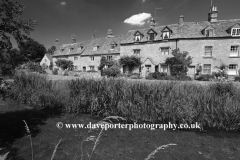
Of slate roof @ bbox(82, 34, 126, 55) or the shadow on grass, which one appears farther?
slate roof @ bbox(82, 34, 126, 55)

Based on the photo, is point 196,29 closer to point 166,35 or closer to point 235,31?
point 166,35

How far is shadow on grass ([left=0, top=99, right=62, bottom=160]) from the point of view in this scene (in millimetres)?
3082

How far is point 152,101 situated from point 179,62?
18.4 m

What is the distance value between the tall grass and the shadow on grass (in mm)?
851

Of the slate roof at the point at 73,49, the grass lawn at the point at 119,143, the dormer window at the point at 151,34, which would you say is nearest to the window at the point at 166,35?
the dormer window at the point at 151,34

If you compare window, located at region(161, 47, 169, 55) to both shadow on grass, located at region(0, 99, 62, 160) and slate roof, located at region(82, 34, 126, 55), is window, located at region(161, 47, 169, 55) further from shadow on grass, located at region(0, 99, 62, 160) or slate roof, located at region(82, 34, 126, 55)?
shadow on grass, located at region(0, 99, 62, 160)

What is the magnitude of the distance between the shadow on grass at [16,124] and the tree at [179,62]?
781 inches

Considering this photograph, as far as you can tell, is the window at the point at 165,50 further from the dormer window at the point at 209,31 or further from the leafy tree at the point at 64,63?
the leafy tree at the point at 64,63

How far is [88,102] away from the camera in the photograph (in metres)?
5.70

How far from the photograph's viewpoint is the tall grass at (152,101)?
4539mm

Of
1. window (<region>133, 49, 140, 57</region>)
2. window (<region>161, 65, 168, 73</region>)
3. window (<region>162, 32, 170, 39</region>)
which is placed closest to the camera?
window (<region>162, 32, 170, 39</region>)

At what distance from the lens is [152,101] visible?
16.3 feet

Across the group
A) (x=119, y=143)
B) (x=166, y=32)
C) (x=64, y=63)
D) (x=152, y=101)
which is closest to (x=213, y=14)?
(x=166, y=32)
